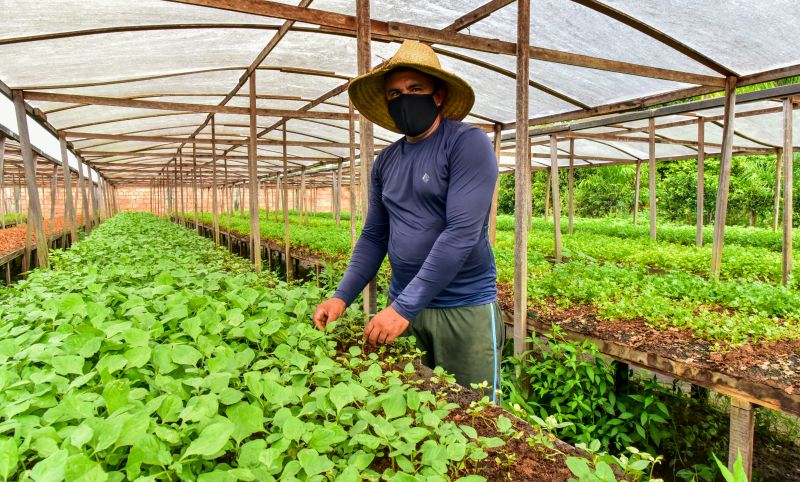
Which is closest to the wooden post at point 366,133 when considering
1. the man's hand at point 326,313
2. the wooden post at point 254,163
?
the man's hand at point 326,313

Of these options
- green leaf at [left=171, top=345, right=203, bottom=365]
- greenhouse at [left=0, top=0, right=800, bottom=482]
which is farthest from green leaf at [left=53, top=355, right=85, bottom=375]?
green leaf at [left=171, top=345, right=203, bottom=365]

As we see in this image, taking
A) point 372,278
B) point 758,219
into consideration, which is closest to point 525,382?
point 372,278

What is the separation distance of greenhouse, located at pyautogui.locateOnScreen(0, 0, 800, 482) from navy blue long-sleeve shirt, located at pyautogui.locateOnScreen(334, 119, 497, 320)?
1 centimetres

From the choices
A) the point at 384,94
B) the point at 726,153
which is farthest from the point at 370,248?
the point at 726,153

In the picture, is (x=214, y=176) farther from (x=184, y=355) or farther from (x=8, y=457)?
(x=8, y=457)

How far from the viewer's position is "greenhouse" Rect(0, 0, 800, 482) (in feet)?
3.93

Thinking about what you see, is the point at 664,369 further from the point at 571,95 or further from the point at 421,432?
the point at 571,95

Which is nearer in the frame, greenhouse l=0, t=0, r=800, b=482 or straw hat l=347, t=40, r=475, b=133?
greenhouse l=0, t=0, r=800, b=482

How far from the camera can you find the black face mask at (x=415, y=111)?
222 centimetres

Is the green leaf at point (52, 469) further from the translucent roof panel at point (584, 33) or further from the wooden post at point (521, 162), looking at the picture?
the translucent roof panel at point (584, 33)

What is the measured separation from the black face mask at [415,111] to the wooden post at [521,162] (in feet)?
5.41

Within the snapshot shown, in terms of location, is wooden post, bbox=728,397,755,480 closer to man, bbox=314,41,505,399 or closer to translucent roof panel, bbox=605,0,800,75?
man, bbox=314,41,505,399

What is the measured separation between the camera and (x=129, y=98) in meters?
7.14

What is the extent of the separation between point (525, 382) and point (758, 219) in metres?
23.6
